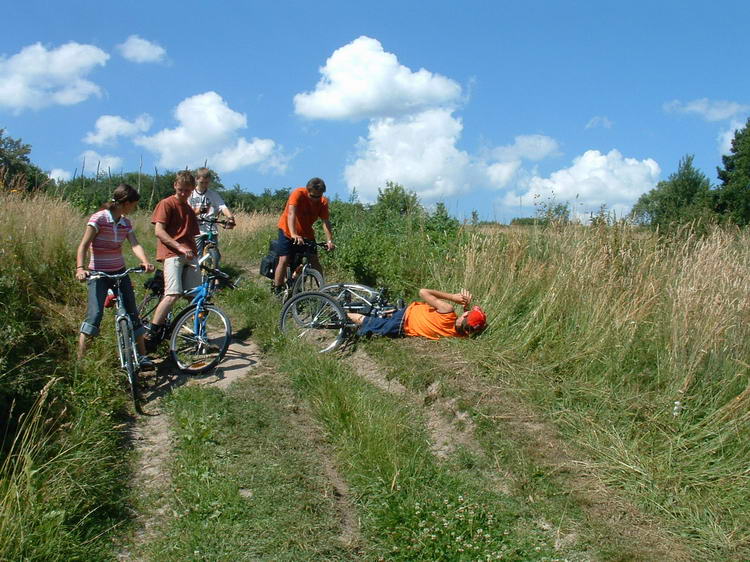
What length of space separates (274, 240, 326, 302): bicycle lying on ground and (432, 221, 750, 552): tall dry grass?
211cm

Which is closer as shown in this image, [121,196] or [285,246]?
[121,196]

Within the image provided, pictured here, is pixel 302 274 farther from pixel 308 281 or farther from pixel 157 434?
pixel 157 434

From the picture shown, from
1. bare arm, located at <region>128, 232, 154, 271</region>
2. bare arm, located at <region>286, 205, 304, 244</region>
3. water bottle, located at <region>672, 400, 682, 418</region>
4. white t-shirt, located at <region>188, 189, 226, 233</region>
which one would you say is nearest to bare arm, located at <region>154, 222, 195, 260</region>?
bare arm, located at <region>128, 232, 154, 271</region>

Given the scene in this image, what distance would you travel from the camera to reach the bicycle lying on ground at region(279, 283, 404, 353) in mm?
7219

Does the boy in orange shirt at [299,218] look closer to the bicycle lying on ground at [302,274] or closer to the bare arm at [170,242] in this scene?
the bicycle lying on ground at [302,274]

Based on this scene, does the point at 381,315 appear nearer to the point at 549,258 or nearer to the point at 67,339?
the point at 549,258

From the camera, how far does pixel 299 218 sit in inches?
338

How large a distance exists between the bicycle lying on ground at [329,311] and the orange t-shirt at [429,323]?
286 millimetres

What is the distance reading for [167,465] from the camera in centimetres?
474

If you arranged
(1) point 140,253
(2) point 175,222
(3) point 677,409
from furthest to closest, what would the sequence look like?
1. (2) point 175,222
2. (1) point 140,253
3. (3) point 677,409

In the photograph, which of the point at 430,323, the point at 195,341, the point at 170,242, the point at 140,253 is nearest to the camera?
the point at 140,253

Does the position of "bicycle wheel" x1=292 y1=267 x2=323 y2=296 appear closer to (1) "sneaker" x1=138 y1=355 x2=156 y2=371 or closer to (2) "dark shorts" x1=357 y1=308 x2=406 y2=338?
(2) "dark shorts" x1=357 y1=308 x2=406 y2=338

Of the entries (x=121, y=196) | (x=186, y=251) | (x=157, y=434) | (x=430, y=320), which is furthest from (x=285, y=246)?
(x=157, y=434)

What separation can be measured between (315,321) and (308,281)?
5.01 feet
